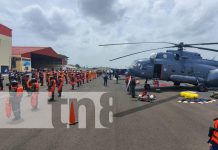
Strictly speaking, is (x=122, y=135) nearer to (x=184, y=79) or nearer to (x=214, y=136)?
(x=214, y=136)

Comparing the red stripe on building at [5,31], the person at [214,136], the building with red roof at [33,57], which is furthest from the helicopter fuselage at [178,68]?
the red stripe on building at [5,31]

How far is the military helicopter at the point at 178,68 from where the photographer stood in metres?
25.5

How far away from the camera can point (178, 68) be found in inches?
1032

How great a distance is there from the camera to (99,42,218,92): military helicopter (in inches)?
1003

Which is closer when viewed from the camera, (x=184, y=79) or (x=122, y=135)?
(x=122, y=135)

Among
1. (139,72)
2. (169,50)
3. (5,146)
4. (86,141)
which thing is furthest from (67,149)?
(169,50)

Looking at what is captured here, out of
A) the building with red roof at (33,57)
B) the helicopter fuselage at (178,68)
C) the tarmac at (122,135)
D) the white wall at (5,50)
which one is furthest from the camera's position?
the building with red roof at (33,57)

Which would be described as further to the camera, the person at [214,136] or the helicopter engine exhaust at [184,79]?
the helicopter engine exhaust at [184,79]

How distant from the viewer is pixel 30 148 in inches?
289

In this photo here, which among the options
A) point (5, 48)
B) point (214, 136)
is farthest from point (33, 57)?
point (214, 136)

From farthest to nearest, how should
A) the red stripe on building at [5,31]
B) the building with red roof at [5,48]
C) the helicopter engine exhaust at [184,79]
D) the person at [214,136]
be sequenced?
1. the red stripe on building at [5,31]
2. the building with red roof at [5,48]
3. the helicopter engine exhaust at [184,79]
4. the person at [214,136]

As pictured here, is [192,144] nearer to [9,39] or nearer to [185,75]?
[185,75]

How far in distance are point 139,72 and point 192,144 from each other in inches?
683

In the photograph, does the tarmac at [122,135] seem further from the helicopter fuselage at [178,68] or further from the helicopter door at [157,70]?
the helicopter door at [157,70]
